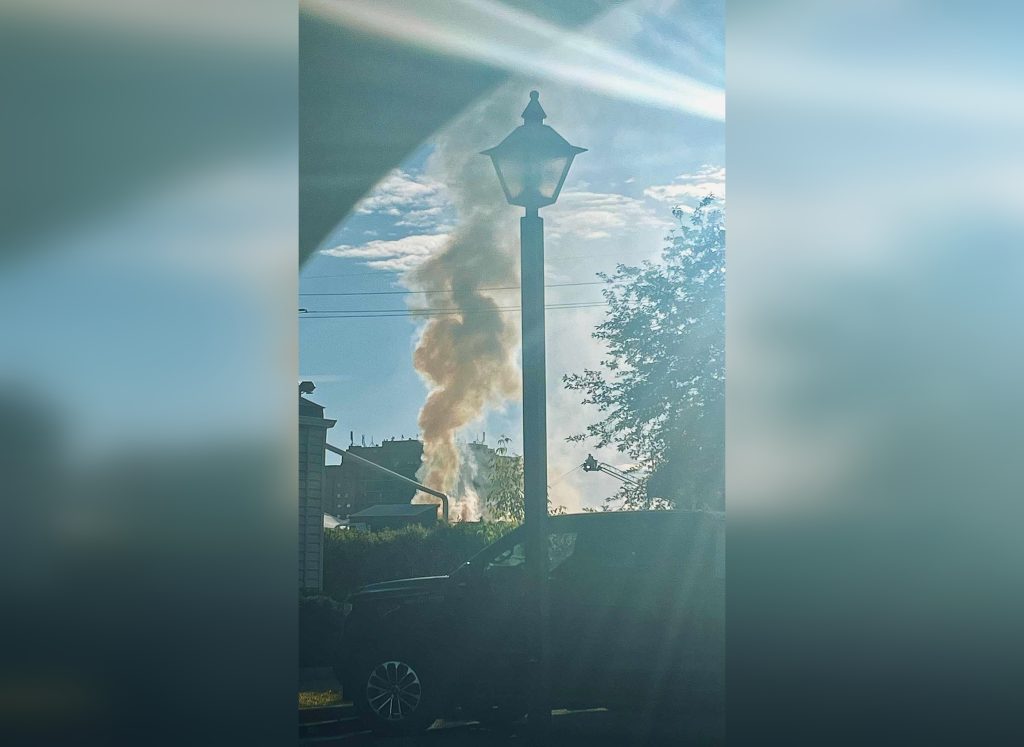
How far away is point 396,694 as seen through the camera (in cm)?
374

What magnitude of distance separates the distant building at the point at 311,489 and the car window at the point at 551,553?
0.60m

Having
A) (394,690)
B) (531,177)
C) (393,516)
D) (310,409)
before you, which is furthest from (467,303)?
(394,690)

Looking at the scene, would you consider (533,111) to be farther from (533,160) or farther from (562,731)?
(562,731)

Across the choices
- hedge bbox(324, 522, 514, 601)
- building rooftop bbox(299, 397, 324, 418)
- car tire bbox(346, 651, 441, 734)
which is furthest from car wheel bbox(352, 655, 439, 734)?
building rooftop bbox(299, 397, 324, 418)

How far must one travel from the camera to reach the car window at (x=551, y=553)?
12.1 ft

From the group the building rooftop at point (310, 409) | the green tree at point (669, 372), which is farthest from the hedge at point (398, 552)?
the green tree at point (669, 372)

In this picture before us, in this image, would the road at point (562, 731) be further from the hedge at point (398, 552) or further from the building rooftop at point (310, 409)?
the building rooftop at point (310, 409)

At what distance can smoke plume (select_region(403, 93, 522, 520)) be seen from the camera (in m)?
3.66

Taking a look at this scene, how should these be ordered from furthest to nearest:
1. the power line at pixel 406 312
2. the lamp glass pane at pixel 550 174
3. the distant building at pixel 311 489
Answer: the lamp glass pane at pixel 550 174 < the power line at pixel 406 312 < the distant building at pixel 311 489

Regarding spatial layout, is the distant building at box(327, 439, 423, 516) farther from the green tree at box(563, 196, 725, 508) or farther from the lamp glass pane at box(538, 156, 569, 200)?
the lamp glass pane at box(538, 156, 569, 200)

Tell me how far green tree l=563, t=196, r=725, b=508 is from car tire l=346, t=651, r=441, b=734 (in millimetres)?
975

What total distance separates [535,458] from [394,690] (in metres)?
0.98
